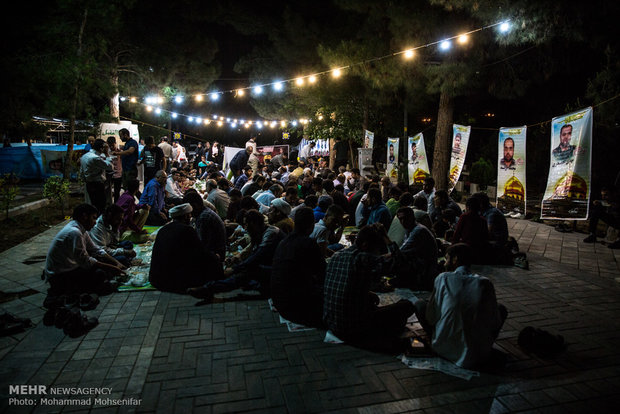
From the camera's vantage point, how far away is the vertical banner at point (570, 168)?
7.40m

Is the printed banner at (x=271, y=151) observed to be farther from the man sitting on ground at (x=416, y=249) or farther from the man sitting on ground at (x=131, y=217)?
the man sitting on ground at (x=416, y=249)

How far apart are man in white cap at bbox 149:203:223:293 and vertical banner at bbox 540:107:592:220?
22.7ft

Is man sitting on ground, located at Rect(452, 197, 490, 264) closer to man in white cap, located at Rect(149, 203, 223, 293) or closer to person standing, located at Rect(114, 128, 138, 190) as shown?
man in white cap, located at Rect(149, 203, 223, 293)

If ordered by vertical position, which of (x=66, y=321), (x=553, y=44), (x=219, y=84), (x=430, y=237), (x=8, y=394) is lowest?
(x=8, y=394)

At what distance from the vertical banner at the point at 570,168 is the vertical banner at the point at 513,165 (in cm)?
133

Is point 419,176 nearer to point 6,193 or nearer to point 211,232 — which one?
point 211,232

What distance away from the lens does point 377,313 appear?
392 cm

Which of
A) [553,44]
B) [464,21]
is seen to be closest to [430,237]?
[464,21]

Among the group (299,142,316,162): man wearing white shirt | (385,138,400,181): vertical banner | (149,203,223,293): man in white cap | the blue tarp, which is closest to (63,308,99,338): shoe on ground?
(149,203,223,293): man in white cap

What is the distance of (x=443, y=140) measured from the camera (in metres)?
13.2

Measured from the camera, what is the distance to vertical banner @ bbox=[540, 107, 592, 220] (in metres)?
7.40

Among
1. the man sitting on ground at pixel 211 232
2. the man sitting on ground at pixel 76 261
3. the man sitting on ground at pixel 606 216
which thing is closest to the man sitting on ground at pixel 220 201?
the man sitting on ground at pixel 211 232

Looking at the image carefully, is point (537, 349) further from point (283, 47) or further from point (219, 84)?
point (219, 84)

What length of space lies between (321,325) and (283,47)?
23834mm
